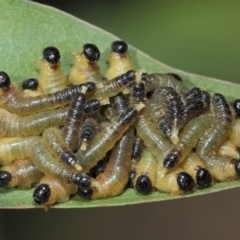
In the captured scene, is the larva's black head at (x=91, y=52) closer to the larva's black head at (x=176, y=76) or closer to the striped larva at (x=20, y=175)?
the larva's black head at (x=176, y=76)

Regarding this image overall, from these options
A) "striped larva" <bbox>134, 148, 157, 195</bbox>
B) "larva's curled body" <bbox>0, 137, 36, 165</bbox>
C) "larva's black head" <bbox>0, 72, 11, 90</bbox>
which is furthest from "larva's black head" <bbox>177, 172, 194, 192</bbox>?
"larva's black head" <bbox>0, 72, 11, 90</bbox>

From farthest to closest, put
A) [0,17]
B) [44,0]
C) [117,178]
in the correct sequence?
[44,0] → [0,17] → [117,178]

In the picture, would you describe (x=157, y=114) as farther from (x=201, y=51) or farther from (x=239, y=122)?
(x=201, y=51)

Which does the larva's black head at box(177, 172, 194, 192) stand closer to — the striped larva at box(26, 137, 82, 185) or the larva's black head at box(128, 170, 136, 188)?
the larva's black head at box(128, 170, 136, 188)

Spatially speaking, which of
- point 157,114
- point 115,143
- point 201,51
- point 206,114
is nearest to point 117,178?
point 115,143

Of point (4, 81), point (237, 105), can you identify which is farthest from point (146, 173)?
point (4, 81)

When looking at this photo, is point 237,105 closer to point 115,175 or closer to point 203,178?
point 203,178
